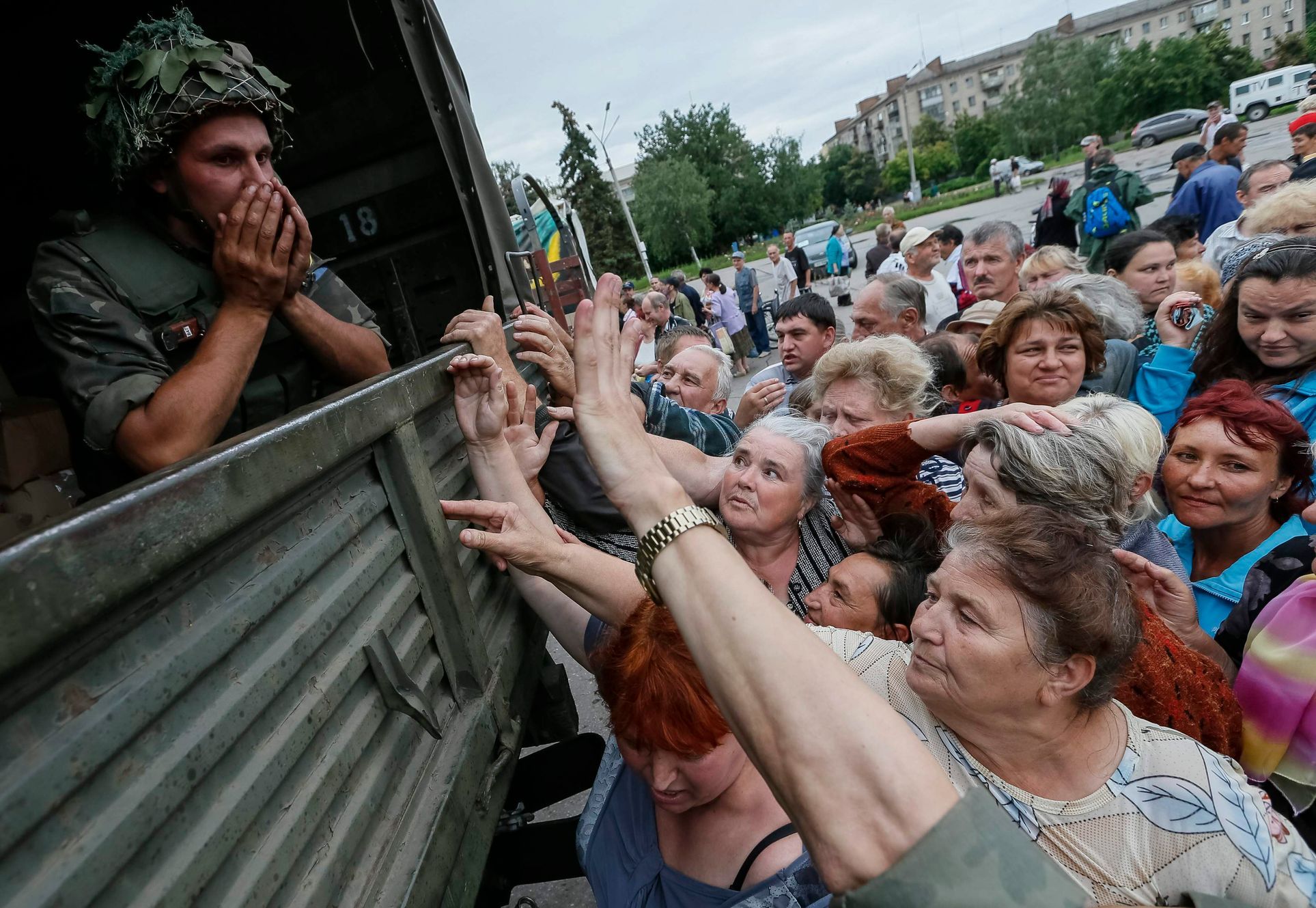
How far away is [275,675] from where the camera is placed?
3.09 feet

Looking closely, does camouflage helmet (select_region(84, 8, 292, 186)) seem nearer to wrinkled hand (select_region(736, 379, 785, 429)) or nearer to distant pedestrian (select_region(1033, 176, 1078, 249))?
wrinkled hand (select_region(736, 379, 785, 429))

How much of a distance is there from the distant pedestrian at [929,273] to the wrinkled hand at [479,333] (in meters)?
4.38

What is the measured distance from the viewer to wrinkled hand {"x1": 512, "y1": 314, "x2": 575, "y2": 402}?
2363mm

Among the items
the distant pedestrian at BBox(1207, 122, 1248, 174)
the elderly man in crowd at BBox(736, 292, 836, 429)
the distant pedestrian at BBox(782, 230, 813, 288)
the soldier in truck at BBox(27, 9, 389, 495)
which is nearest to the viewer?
the soldier in truck at BBox(27, 9, 389, 495)

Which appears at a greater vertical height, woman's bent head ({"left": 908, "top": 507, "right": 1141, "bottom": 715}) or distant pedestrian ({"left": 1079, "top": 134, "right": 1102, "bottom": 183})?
distant pedestrian ({"left": 1079, "top": 134, "right": 1102, "bottom": 183})

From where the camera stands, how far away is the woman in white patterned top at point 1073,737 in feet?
4.09

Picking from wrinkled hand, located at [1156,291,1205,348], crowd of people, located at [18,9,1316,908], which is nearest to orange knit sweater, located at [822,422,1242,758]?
crowd of people, located at [18,9,1316,908]

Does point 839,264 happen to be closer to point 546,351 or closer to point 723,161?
point 546,351

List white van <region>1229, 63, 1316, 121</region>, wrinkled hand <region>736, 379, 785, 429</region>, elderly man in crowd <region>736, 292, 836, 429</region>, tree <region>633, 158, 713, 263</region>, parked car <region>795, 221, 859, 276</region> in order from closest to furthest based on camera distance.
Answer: wrinkled hand <region>736, 379, 785, 429</region> < elderly man in crowd <region>736, 292, 836, 429</region> < parked car <region>795, 221, 859, 276</region> < white van <region>1229, 63, 1316, 121</region> < tree <region>633, 158, 713, 263</region>

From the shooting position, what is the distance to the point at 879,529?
7.75 feet

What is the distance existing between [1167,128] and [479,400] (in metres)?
43.4

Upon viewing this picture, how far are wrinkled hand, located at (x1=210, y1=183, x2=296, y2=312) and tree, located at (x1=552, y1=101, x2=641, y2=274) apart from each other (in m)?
39.8

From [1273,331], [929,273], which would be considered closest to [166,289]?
[1273,331]

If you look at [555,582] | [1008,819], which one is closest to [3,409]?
[555,582]
